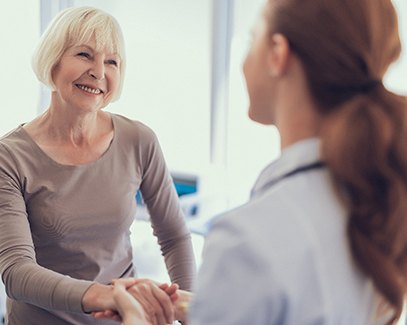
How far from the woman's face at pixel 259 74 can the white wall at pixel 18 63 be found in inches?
95.8

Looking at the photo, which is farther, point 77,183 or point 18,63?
point 18,63

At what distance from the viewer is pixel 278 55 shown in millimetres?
767

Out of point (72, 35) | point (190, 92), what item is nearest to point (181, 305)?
point (72, 35)

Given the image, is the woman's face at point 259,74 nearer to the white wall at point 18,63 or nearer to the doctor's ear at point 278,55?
the doctor's ear at point 278,55

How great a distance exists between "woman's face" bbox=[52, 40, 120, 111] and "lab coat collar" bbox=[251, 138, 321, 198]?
2.71 ft

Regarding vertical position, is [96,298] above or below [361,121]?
below

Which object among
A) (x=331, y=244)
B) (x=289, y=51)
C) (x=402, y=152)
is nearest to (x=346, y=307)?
(x=331, y=244)

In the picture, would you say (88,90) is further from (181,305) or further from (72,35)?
(181,305)

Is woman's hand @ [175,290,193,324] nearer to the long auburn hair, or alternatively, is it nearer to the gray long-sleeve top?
the gray long-sleeve top

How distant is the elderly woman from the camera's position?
141cm

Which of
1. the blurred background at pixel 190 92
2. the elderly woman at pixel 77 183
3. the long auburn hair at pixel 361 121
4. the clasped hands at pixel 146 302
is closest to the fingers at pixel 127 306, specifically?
the clasped hands at pixel 146 302

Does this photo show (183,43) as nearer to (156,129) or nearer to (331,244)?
(156,129)

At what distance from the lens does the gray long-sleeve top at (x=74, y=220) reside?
138cm

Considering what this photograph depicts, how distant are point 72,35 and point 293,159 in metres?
0.89
